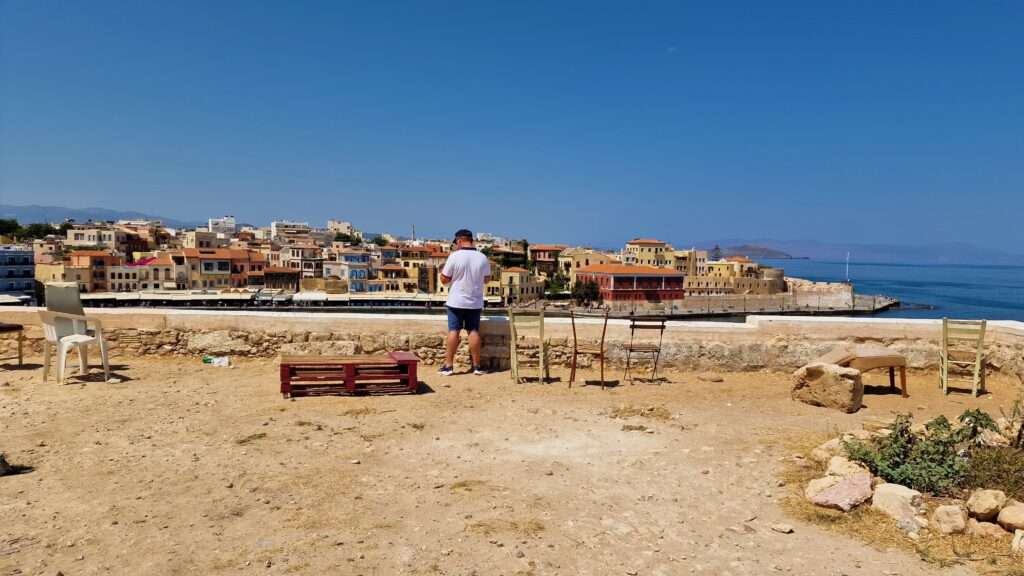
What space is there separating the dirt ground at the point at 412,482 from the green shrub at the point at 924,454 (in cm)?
64

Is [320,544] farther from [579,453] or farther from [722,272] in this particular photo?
[722,272]

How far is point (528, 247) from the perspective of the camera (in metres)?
140

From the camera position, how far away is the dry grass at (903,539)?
2.93 meters

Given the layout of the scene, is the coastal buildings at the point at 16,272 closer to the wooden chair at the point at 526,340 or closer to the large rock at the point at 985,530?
the wooden chair at the point at 526,340

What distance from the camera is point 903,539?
126 inches

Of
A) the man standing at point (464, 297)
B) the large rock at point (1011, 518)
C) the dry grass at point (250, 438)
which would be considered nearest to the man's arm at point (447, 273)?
the man standing at point (464, 297)

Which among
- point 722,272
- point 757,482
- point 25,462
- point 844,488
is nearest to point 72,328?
point 25,462

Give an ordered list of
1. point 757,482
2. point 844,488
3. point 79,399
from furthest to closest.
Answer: point 79,399 < point 757,482 < point 844,488

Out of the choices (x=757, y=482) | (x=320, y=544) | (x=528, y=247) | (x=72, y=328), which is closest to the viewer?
(x=320, y=544)

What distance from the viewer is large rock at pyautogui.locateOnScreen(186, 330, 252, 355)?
322 inches

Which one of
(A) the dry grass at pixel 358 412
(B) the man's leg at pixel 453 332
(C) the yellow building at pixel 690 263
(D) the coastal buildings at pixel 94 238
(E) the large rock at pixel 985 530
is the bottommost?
(E) the large rock at pixel 985 530

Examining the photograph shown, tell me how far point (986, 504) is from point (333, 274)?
101150 millimetres

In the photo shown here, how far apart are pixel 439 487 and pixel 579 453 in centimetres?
125

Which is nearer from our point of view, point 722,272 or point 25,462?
point 25,462
